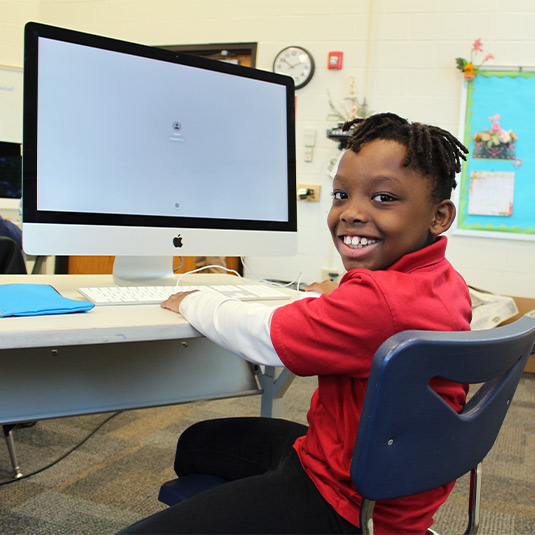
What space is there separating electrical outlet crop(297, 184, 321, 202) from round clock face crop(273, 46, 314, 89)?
2.30 ft

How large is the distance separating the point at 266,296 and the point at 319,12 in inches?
137

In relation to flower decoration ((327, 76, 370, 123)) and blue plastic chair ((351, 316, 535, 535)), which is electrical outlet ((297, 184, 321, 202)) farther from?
blue plastic chair ((351, 316, 535, 535))

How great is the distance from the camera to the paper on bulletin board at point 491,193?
12.3ft

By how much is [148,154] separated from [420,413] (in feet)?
2.72

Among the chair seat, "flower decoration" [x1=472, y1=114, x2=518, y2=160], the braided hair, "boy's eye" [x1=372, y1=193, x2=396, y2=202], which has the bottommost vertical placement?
the chair seat

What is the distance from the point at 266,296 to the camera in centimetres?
116

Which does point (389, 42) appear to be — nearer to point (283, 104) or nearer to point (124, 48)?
point (283, 104)

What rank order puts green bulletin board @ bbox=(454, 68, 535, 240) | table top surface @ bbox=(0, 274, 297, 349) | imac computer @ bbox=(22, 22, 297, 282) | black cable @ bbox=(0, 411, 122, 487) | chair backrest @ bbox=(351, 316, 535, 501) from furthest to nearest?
green bulletin board @ bbox=(454, 68, 535, 240) → black cable @ bbox=(0, 411, 122, 487) → imac computer @ bbox=(22, 22, 297, 282) → table top surface @ bbox=(0, 274, 297, 349) → chair backrest @ bbox=(351, 316, 535, 501)

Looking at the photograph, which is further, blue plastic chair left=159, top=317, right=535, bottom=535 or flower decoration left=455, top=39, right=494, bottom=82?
flower decoration left=455, top=39, right=494, bottom=82

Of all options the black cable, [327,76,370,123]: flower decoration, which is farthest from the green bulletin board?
the black cable

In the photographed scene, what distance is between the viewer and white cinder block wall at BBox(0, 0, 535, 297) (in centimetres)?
379

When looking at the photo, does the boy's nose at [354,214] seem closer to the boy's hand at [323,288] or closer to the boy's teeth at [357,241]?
the boy's teeth at [357,241]

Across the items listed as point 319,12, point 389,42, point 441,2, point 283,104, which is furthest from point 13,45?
point 283,104

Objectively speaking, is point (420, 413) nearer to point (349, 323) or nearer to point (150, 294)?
point (349, 323)
